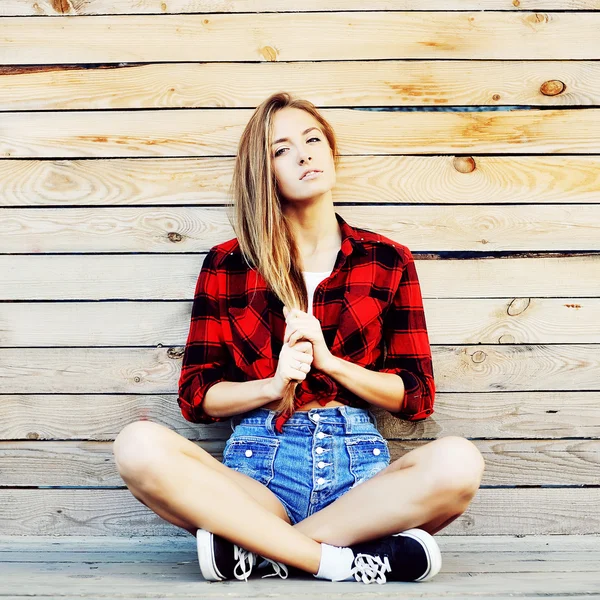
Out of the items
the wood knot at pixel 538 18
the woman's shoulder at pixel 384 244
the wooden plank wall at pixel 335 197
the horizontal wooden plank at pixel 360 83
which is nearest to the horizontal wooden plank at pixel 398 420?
the wooden plank wall at pixel 335 197

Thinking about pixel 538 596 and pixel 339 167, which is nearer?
pixel 538 596

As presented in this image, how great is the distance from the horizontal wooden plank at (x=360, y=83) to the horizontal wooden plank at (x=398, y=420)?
100cm

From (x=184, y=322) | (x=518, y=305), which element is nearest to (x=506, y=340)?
(x=518, y=305)

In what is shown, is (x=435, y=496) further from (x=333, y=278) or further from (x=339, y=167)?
(x=339, y=167)

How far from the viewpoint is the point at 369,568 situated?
1.65 metres

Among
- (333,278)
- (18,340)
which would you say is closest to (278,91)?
(333,278)

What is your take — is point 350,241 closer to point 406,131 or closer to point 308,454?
point 406,131

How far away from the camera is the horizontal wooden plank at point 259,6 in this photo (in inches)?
Answer: 93.7

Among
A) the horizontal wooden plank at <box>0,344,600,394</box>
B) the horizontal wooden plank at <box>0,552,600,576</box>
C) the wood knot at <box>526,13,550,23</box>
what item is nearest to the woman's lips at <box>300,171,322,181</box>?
the horizontal wooden plank at <box>0,344,600,394</box>

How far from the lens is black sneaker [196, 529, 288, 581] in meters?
1.64

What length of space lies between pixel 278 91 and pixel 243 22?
0.26 m

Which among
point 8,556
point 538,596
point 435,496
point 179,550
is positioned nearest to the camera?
point 538,596

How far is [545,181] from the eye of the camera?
2.40 metres

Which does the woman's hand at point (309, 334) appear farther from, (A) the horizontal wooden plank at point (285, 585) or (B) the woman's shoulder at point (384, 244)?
(A) the horizontal wooden plank at point (285, 585)
